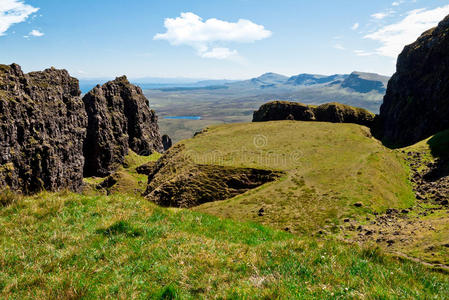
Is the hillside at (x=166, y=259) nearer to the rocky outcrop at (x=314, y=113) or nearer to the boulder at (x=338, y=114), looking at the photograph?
the rocky outcrop at (x=314, y=113)

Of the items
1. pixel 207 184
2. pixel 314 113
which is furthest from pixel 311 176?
pixel 314 113

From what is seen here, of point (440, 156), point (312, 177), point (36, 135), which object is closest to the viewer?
point (312, 177)

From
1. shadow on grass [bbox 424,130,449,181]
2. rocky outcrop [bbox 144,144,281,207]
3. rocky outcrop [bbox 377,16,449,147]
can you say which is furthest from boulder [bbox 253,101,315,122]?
rocky outcrop [bbox 144,144,281,207]

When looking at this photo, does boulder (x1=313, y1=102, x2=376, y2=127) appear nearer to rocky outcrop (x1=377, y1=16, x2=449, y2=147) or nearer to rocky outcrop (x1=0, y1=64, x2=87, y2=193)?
rocky outcrop (x1=377, y1=16, x2=449, y2=147)

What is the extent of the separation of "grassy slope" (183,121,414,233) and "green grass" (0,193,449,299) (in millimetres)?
22235

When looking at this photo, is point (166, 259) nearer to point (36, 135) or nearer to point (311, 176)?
point (311, 176)

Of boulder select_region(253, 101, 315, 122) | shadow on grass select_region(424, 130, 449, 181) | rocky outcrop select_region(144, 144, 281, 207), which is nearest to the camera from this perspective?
shadow on grass select_region(424, 130, 449, 181)

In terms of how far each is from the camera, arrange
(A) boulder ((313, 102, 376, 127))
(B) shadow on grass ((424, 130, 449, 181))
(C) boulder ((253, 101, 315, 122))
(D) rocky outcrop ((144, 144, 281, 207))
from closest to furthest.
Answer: (B) shadow on grass ((424, 130, 449, 181))
(D) rocky outcrop ((144, 144, 281, 207))
(A) boulder ((313, 102, 376, 127))
(C) boulder ((253, 101, 315, 122))

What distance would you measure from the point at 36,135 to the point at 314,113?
155 meters

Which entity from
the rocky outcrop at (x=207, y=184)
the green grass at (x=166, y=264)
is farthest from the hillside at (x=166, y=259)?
the rocky outcrop at (x=207, y=184)

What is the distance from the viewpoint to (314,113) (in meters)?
137

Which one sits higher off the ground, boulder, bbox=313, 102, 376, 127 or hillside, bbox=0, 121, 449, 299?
boulder, bbox=313, 102, 376, 127

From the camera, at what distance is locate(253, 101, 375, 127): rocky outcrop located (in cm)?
13175

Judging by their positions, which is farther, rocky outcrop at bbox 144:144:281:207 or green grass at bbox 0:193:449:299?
rocky outcrop at bbox 144:144:281:207
